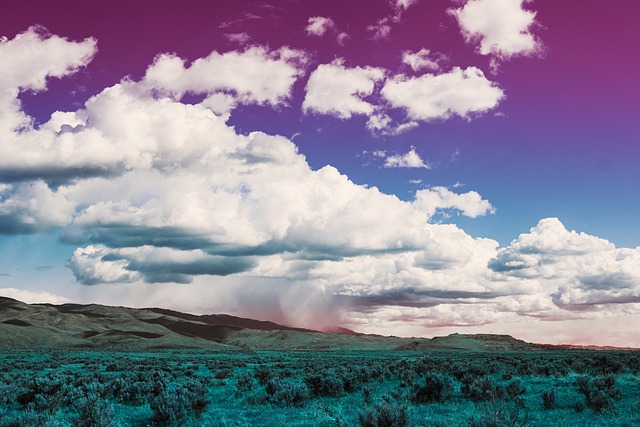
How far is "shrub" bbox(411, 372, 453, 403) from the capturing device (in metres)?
17.4

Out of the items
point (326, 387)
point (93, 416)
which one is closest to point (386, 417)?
point (93, 416)

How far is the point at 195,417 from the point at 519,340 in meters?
192

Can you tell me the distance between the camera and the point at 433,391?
17.6 metres

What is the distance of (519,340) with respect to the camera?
18662 cm

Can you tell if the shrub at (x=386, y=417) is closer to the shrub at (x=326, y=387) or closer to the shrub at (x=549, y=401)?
the shrub at (x=549, y=401)

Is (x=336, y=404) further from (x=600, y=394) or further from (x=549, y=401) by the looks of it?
(x=600, y=394)

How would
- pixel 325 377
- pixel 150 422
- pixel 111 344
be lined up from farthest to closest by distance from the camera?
pixel 111 344
pixel 325 377
pixel 150 422

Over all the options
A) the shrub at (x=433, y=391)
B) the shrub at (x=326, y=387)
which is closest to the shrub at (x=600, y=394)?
the shrub at (x=433, y=391)

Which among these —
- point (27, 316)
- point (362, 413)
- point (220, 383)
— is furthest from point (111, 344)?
point (362, 413)

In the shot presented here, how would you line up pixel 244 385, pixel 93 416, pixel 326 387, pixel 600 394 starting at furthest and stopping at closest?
pixel 244 385, pixel 326 387, pixel 600 394, pixel 93 416

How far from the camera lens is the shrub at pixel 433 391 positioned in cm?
1739

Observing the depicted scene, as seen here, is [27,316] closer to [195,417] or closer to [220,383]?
[220,383]

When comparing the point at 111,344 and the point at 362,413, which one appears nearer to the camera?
the point at 362,413

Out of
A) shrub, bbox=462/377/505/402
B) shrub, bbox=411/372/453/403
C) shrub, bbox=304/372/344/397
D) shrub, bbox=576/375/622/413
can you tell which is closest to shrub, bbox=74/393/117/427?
shrub, bbox=304/372/344/397
